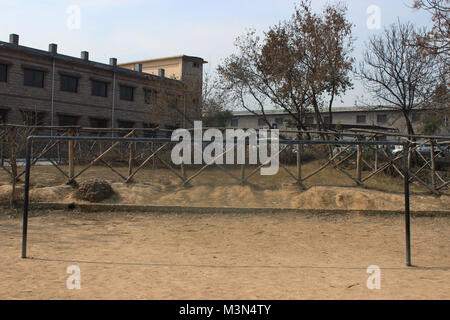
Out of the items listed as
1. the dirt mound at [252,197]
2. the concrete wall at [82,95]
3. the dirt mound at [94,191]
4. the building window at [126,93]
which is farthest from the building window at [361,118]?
the dirt mound at [94,191]

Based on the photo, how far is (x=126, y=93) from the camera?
28.7 m

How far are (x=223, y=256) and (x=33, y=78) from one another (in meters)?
22.1

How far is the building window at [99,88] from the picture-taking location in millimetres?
26594

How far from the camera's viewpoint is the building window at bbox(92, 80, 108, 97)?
26594 mm

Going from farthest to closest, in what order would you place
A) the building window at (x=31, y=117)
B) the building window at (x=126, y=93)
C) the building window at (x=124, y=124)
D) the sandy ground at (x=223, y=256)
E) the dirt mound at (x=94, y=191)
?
the building window at (x=126, y=93) < the building window at (x=124, y=124) < the building window at (x=31, y=117) < the dirt mound at (x=94, y=191) < the sandy ground at (x=223, y=256)

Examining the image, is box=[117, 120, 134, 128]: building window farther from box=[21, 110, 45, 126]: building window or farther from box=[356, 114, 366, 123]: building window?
box=[356, 114, 366, 123]: building window

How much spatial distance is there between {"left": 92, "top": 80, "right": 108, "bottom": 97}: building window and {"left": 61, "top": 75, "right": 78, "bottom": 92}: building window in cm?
132

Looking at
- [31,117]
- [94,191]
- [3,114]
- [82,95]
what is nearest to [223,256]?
[94,191]

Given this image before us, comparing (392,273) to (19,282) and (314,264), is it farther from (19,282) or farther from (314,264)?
(19,282)

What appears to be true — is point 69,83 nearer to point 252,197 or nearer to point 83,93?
point 83,93

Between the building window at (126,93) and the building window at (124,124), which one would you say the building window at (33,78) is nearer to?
the building window at (126,93)

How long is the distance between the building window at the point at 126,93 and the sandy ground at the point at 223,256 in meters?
21.2

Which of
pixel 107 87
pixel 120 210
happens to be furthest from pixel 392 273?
pixel 107 87

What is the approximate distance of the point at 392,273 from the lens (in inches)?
179
